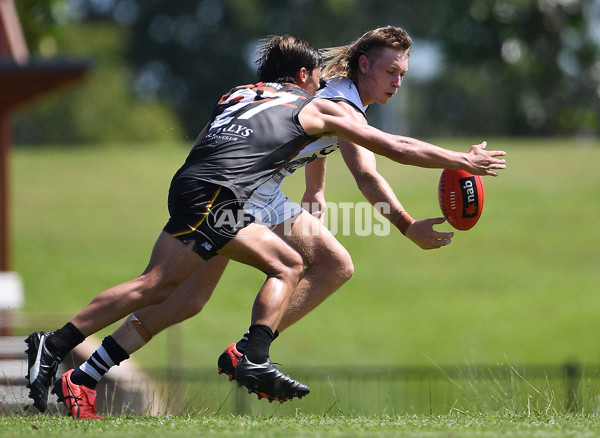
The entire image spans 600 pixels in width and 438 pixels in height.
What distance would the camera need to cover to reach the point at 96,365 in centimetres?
569

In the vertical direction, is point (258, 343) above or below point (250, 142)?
below

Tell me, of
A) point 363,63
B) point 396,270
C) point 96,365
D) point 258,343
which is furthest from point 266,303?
point 396,270

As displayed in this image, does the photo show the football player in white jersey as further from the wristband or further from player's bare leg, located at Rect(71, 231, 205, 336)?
player's bare leg, located at Rect(71, 231, 205, 336)

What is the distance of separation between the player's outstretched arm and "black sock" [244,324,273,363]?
120cm

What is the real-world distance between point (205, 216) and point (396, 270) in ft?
68.1

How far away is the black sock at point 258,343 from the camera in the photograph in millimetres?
5402

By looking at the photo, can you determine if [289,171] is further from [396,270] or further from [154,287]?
[396,270]

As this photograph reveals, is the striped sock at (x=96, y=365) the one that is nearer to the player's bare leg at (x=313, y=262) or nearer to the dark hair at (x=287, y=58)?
the player's bare leg at (x=313, y=262)

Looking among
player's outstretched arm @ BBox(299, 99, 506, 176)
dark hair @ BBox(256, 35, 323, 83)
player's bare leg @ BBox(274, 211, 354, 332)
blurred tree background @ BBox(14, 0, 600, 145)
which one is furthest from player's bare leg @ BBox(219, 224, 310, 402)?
blurred tree background @ BBox(14, 0, 600, 145)

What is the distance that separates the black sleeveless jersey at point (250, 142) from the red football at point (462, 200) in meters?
1.14

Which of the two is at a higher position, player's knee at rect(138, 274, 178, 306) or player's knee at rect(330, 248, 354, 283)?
player's knee at rect(330, 248, 354, 283)

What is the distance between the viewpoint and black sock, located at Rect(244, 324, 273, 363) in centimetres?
540

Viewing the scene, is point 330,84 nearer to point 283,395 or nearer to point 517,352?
point 283,395

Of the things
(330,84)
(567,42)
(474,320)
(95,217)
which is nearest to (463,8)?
(567,42)
